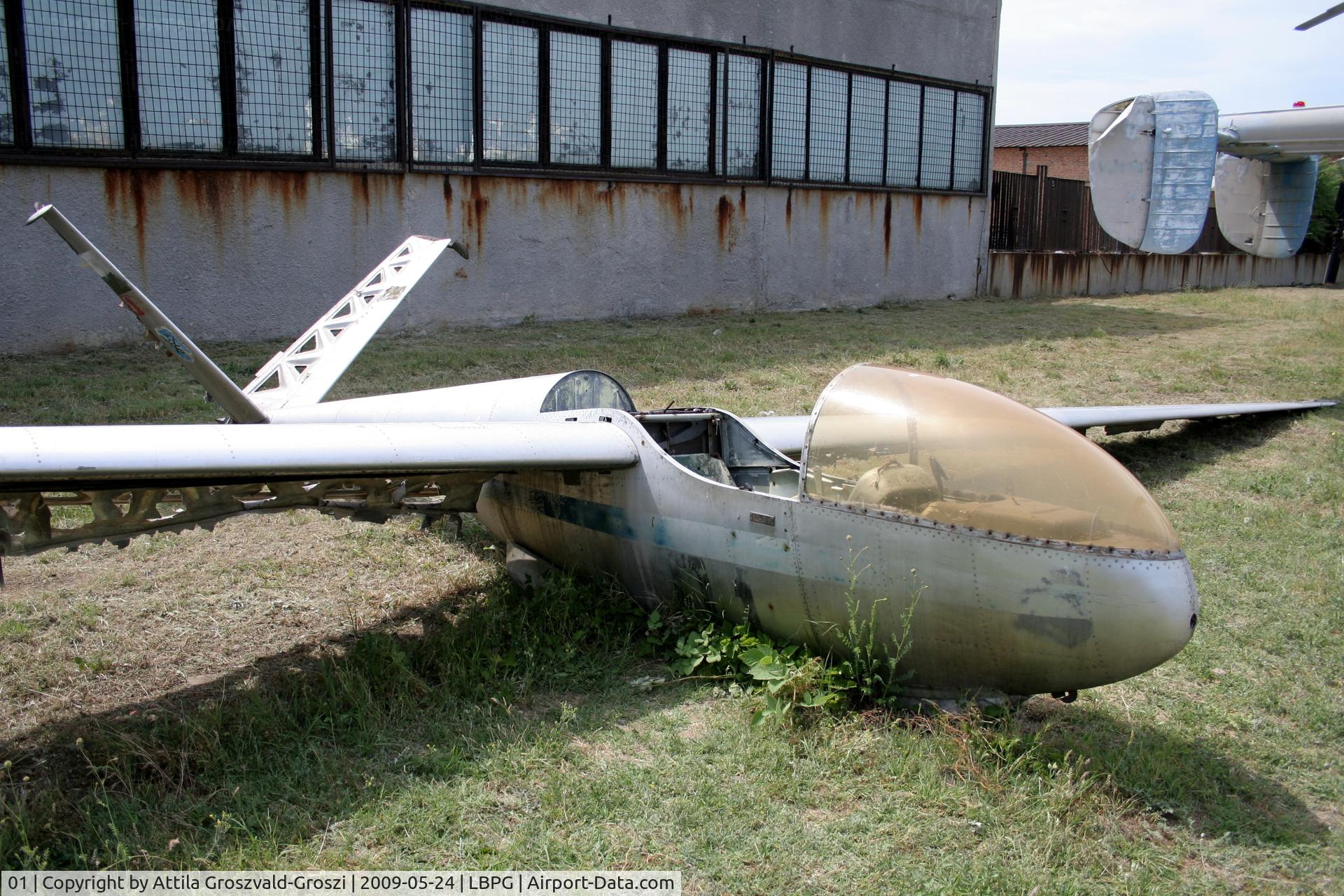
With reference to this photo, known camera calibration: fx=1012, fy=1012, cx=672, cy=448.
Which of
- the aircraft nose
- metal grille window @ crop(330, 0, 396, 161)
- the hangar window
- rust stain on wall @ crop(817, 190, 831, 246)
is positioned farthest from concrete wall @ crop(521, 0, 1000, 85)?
the aircraft nose

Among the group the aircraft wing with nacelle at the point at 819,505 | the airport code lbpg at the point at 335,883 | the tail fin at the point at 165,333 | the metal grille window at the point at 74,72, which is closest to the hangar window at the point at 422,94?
the metal grille window at the point at 74,72

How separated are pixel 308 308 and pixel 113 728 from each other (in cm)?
925

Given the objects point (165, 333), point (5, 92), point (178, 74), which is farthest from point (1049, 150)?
point (165, 333)

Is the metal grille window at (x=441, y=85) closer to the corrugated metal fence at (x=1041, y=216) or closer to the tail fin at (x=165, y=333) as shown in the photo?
the tail fin at (x=165, y=333)

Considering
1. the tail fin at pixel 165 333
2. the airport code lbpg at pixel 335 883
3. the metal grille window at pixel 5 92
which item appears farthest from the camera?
the metal grille window at pixel 5 92

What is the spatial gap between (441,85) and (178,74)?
329 centimetres

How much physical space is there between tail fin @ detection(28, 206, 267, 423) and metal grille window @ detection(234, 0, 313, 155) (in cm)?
643

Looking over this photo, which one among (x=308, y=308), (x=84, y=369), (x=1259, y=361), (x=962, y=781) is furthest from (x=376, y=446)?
(x=1259, y=361)

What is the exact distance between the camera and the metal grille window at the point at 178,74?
11492 mm

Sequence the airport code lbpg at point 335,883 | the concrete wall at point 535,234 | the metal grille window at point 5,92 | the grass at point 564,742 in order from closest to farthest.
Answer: the airport code lbpg at point 335,883, the grass at point 564,742, the metal grille window at point 5,92, the concrete wall at point 535,234

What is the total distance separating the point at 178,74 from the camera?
11758 mm

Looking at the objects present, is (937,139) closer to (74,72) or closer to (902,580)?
(74,72)

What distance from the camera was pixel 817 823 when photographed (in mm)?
3896

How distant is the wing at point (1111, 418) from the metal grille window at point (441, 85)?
727 cm
